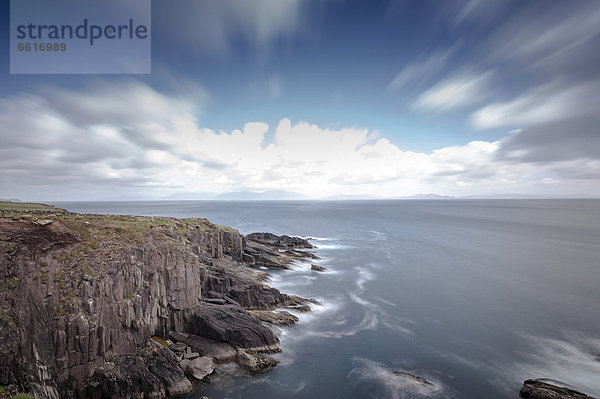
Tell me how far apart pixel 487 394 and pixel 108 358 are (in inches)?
1205

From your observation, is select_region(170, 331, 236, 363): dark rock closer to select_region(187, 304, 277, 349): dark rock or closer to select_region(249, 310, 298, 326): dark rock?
select_region(187, 304, 277, 349): dark rock

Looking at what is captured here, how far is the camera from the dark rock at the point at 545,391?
753 inches

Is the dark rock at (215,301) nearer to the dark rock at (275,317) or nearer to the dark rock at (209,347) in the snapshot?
the dark rock at (275,317)

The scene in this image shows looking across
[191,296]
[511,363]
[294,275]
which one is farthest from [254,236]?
[511,363]

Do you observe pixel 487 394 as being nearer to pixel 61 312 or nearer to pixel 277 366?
pixel 277 366

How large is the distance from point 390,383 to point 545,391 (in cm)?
1134

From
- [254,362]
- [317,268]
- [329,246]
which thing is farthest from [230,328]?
[329,246]

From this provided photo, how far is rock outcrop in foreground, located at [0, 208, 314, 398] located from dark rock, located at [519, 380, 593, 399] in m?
21.2

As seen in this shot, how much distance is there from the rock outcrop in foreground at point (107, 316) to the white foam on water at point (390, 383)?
8.25 meters

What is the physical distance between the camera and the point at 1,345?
17766 mm

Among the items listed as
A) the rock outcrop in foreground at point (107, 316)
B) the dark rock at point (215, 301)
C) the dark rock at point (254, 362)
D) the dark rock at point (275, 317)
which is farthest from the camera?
the dark rock at point (275, 317)

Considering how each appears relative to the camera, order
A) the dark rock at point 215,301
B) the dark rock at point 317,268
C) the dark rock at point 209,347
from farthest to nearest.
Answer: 1. the dark rock at point 317,268
2. the dark rock at point 215,301
3. the dark rock at point 209,347

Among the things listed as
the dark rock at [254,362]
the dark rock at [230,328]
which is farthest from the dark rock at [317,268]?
the dark rock at [254,362]

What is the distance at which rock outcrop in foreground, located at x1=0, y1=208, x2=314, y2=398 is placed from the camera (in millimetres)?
18484
